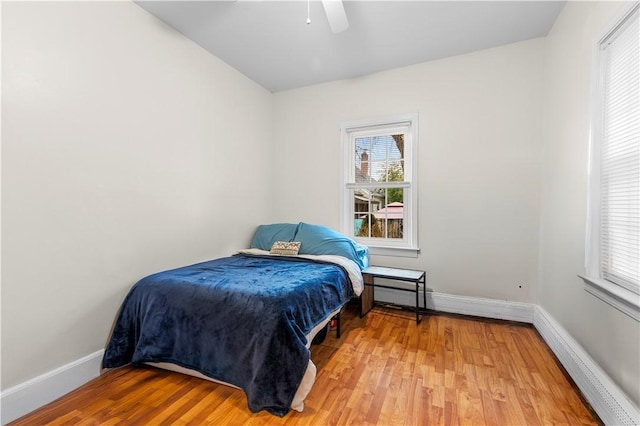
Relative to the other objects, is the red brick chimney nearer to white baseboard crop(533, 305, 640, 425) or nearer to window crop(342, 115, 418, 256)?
window crop(342, 115, 418, 256)

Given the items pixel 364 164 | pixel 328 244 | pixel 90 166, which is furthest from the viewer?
pixel 364 164

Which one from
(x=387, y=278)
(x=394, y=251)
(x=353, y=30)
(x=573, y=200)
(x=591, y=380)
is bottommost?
(x=591, y=380)

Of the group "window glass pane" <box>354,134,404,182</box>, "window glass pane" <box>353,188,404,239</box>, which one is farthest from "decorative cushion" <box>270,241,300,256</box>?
"window glass pane" <box>354,134,404,182</box>

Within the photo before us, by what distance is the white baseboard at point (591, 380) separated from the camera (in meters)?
1.38

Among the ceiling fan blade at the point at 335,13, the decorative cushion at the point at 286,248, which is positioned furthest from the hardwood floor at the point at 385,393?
the ceiling fan blade at the point at 335,13

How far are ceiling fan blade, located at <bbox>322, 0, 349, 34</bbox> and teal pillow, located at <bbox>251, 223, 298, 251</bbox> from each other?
79.1 inches

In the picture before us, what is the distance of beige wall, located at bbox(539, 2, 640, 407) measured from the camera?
151 cm

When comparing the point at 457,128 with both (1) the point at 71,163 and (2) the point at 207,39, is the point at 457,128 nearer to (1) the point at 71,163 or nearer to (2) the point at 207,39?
(2) the point at 207,39

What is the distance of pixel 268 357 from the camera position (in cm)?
158

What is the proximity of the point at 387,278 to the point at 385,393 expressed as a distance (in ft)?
4.08

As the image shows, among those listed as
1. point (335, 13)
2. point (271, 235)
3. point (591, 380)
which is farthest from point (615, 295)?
point (271, 235)

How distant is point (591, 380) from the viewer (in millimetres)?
1654

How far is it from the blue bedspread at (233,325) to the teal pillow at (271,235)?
3.24 feet

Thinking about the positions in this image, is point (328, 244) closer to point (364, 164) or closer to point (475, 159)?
point (364, 164)
